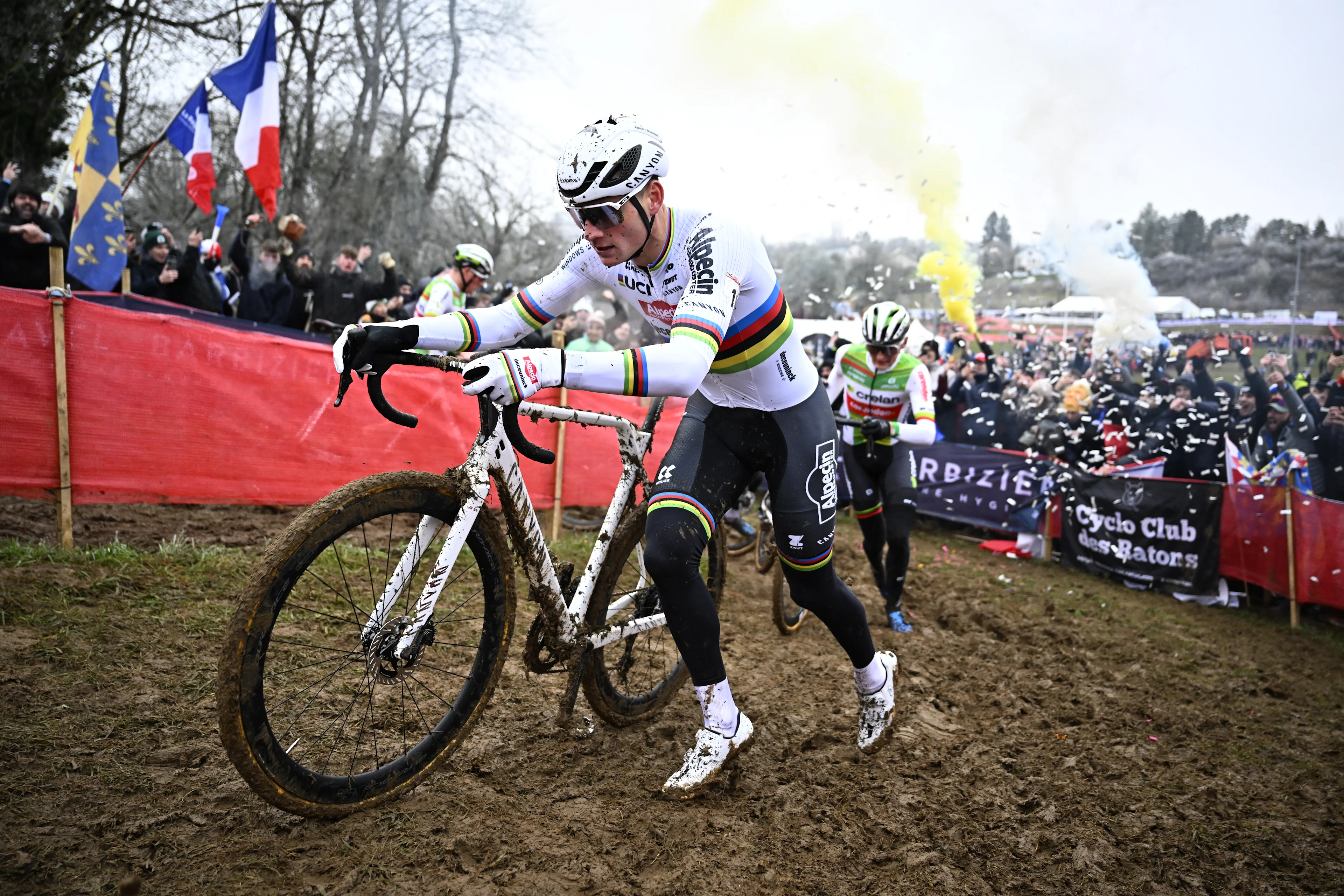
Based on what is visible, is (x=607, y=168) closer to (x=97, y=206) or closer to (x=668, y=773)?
(x=668, y=773)

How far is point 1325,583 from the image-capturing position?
753 cm

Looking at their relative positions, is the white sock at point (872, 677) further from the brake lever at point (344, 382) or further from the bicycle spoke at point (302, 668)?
the brake lever at point (344, 382)

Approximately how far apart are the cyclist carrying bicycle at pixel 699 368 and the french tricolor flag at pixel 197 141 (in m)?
8.03

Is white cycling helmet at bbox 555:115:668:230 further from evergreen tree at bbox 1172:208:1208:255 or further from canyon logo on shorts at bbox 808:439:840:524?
evergreen tree at bbox 1172:208:1208:255

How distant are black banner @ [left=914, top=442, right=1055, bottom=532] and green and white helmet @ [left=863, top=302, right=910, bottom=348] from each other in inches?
152

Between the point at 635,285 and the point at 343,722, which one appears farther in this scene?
the point at 635,285

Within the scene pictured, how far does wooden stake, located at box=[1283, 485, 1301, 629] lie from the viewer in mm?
7676

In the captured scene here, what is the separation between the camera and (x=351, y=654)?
2.79 m

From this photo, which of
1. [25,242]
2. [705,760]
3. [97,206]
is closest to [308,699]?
[705,760]

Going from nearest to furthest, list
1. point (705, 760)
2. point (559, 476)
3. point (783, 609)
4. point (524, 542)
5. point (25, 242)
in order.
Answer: point (524, 542)
point (705, 760)
point (783, 609)
point (25, 242)
point (559, 476)

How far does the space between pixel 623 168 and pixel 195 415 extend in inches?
176

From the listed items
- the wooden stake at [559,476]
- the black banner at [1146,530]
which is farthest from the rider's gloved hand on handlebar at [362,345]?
the black banner at [1146,530]

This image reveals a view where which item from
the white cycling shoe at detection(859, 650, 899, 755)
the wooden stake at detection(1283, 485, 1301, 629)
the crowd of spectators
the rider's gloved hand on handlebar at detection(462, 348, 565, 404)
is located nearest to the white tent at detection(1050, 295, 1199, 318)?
the crowd of spectators

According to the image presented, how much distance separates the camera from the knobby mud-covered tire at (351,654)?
94.6 inches
